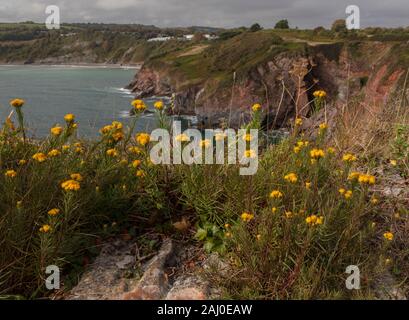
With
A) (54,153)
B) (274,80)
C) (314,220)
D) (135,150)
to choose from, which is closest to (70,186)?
(54,153)

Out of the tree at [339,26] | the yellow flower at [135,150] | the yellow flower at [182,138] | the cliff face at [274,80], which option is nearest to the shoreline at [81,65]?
the cliff face at [274,80]

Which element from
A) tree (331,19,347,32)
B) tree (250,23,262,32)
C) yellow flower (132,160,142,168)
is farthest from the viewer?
tree (250,23,262,32)

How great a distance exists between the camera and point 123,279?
2664mm

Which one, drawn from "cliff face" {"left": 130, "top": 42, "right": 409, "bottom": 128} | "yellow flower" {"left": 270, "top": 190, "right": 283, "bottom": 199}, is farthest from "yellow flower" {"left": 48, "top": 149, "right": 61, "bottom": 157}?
"cliff face" {"left": 130, "top": 42, "right": 409, "bottom": 128}

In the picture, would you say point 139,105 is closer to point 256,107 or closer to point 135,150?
point 135,150

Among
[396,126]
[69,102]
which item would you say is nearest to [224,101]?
[69,102]

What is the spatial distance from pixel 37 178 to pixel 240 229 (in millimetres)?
1530

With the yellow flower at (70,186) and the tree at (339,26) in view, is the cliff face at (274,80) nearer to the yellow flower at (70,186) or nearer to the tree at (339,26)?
the tree at (339,26)

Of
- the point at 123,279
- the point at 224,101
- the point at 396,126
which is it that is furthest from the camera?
the point at 224,101

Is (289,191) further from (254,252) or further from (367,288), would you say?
(367,288)

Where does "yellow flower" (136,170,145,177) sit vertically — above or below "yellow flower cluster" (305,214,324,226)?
above

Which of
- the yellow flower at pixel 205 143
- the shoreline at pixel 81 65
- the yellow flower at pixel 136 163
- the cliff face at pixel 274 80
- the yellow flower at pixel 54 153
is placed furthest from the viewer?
the shoreline at pixel 81 65

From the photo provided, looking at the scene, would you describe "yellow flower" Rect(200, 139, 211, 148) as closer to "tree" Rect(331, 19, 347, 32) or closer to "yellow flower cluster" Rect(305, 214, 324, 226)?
"yellow flower cluster" Rect(305, 214, 324, 226)
